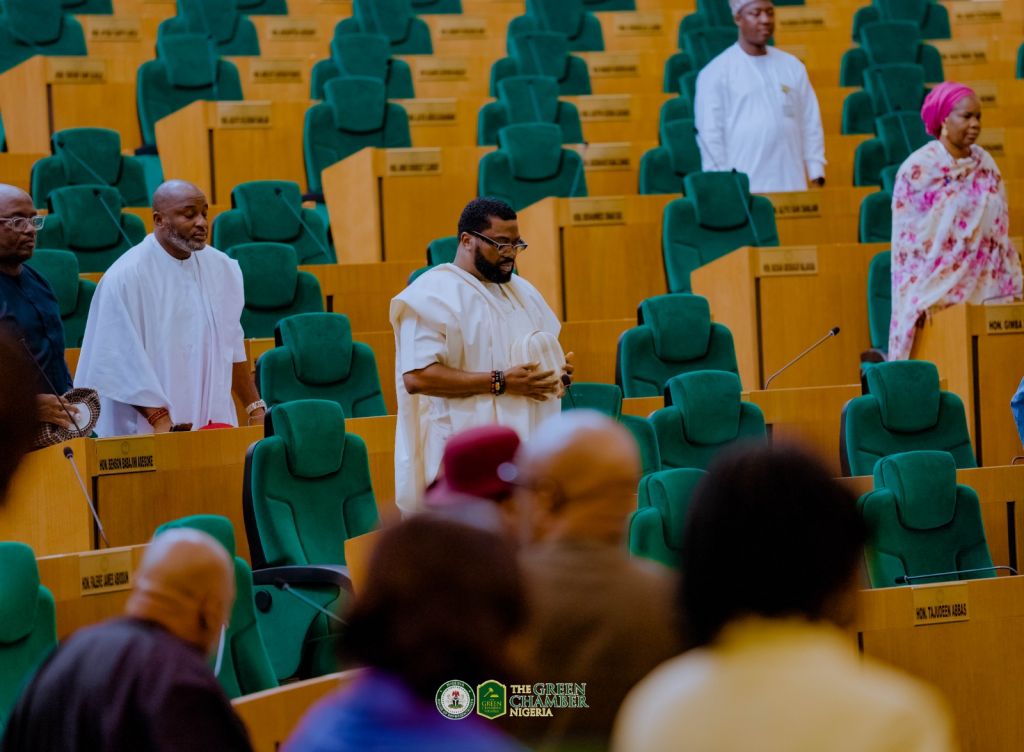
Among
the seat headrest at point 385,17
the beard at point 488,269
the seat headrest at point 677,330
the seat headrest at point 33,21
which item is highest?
the seat headrest at point 385,17

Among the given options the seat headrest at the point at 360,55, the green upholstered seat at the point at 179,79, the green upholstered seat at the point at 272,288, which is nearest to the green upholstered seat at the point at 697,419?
the green upholstered seat at the point at 272,288

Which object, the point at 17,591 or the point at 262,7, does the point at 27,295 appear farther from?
the point at 262,7

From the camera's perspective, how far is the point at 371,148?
226 inches

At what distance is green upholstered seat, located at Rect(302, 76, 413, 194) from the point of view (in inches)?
247

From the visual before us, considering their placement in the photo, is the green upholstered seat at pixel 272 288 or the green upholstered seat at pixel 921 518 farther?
the green upholstered seat at pixel 272 288

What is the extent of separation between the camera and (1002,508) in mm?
4258

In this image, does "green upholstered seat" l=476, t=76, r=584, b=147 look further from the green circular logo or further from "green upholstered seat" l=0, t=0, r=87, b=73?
the green circular logo

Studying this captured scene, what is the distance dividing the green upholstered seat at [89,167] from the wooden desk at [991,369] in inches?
110

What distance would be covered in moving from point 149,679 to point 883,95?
20.1ft

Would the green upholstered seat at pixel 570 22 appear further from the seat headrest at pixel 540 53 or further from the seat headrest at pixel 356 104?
the seat headrest at pixel 356 104

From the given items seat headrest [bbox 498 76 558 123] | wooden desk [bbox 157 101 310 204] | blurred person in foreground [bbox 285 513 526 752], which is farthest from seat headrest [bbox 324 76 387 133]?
blurred person in foreground [bbox 285 513 526 752]

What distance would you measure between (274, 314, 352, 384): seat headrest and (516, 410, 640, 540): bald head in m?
2.84

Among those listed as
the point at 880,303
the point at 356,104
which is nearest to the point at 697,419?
the point at 880,303

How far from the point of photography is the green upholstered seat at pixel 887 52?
7703 mm
